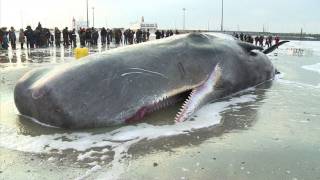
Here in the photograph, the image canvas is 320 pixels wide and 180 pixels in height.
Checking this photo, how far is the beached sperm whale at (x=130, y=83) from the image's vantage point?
6.78 metres

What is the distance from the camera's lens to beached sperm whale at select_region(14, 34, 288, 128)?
22.2 feet

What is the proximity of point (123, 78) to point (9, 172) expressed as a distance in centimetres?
265

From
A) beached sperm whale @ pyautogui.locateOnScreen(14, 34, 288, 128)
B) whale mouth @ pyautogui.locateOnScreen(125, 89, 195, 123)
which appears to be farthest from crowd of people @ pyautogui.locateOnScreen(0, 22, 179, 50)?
whale mouth @ pyautogui.locateOnScreen(125, 89, 195, 123)

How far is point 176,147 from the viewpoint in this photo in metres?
6.08

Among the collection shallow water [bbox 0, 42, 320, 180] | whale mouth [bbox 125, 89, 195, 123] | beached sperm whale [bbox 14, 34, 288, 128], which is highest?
beached sperm whale [bbox 14, 34, 288, 128]

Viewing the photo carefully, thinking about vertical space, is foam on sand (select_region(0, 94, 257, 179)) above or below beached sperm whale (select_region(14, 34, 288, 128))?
below

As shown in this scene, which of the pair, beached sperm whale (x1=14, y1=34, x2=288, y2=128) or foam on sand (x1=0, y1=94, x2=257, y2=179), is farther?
beached sperm whale (x1=14, y1=34, x2=288, y2=128)

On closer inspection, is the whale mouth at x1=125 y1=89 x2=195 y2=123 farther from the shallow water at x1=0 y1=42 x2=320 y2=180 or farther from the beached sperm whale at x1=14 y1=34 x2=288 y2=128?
the shallow water at x1=0 y1=42 x2=320 y2=180

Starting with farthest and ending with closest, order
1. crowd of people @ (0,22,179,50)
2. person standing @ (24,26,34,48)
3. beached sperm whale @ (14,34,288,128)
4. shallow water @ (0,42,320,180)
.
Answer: person standing @ (24,26,34,48) → crowd of people @ (0,22,179,50) → beached sperm whale @ (14,34,288,128) → shallow water @ (0,42,320,180)

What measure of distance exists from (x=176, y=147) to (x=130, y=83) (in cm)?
163

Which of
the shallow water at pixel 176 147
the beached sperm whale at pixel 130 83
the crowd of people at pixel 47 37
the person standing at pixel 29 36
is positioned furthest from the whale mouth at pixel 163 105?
the person standing at pixel 29 36

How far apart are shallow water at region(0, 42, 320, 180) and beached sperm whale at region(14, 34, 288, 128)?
0.74 ft

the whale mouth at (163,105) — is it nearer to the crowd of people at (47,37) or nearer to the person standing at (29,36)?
the crowd of people at (47,37)

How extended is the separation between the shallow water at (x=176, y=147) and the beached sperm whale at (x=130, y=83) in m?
0.23
